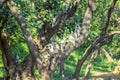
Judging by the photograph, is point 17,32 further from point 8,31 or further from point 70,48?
point 70,48


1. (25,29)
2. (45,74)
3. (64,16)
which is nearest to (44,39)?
(64,16)

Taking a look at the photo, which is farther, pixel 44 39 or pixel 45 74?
pixel 44 39

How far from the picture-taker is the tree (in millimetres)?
11445

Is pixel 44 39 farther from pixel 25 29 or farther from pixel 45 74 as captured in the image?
pixel 25 29

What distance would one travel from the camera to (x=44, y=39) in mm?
16312

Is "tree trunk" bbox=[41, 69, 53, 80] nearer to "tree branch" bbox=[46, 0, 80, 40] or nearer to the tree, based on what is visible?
the tree

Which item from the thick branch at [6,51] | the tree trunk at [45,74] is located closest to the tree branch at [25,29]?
the tree trunk at [45,74]

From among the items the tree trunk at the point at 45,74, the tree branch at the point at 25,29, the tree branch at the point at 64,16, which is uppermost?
the tree branch at the point at 64,16

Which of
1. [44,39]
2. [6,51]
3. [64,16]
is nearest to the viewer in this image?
[64,16]

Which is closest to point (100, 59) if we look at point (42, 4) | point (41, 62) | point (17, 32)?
point (17, 32)

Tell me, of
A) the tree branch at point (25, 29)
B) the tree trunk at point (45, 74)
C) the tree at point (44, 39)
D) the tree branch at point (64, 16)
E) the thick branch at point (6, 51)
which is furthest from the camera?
the thick branch at point (6, 51)

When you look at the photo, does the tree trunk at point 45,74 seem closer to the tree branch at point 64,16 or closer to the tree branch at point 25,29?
the tree branch at point 25,29

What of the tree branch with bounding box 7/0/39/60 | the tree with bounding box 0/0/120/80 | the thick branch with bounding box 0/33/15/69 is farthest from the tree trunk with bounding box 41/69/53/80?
the thick branch with bounding box 0/33/15/69

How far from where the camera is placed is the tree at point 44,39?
11.4 meters
